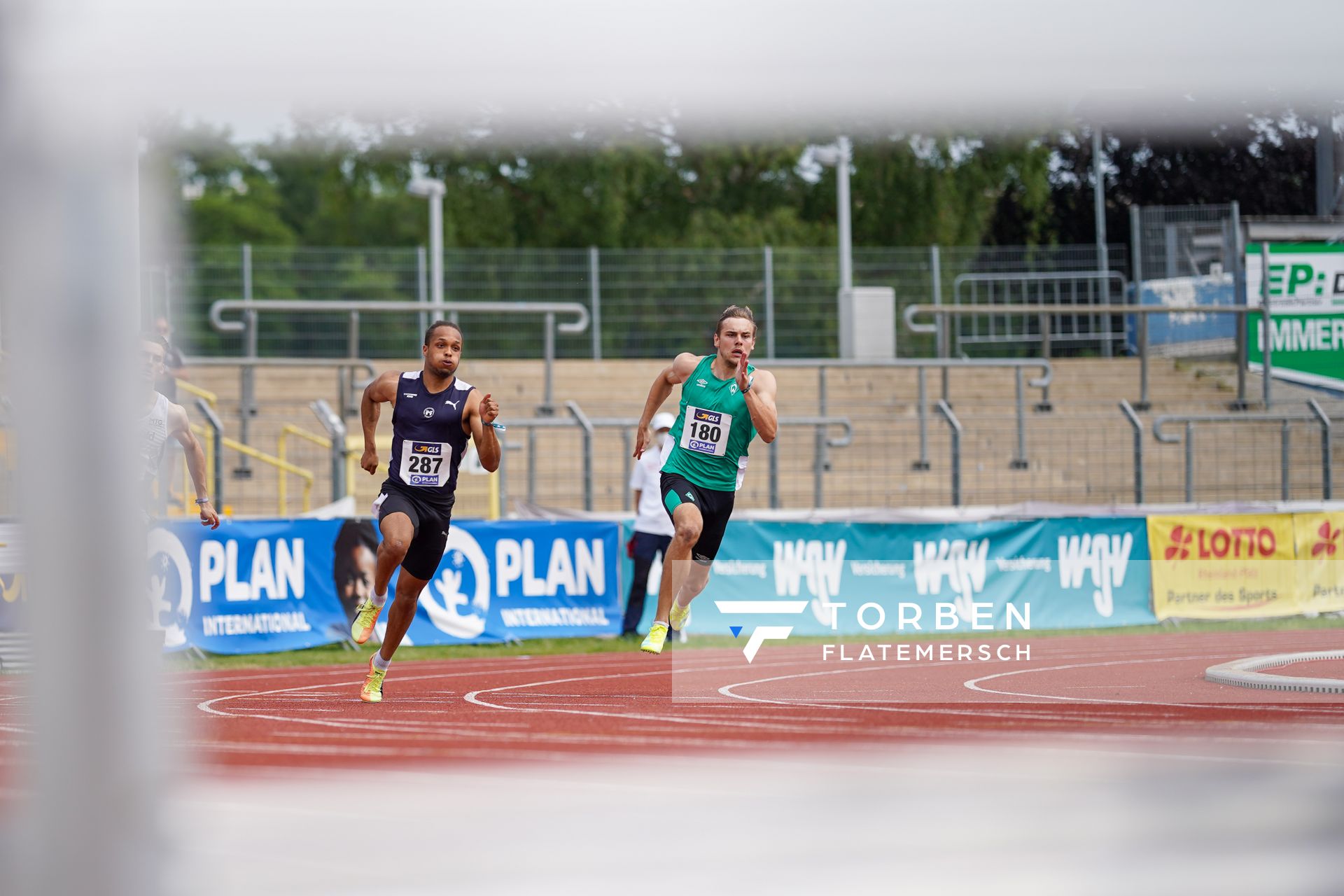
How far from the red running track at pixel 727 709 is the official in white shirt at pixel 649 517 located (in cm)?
135

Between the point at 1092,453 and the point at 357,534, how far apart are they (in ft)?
29.0

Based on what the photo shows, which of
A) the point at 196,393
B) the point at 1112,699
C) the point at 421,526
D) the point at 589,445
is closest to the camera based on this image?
the point at 1112,699

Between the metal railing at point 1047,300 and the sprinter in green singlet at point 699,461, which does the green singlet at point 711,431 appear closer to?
the sprinter in green singlet at point 699,461

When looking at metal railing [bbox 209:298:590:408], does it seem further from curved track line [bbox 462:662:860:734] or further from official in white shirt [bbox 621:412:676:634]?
curved track line [bbox 462:662:860:734]

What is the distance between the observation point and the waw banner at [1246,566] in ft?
56.2

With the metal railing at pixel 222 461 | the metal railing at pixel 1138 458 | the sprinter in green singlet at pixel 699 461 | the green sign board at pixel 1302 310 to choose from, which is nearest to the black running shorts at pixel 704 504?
the sprinter in green singlet at pixel 699 461

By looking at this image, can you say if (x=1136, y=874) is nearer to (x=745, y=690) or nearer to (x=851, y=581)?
(x=745, y=690)

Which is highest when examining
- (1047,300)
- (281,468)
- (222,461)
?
(1047,300)

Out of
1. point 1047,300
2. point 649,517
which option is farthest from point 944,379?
point 649,517

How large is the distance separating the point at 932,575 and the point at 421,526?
27.8 feet

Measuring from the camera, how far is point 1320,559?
17578 mm

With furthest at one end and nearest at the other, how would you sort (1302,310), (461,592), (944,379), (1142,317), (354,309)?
1. (1302,310)
2. (1142,317)
3. (944,379)
4. (354,309)
5. (461,592)

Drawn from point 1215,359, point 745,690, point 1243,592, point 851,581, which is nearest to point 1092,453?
point 1243,592

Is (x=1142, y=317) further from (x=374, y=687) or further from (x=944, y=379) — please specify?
(x=374, y=687)
